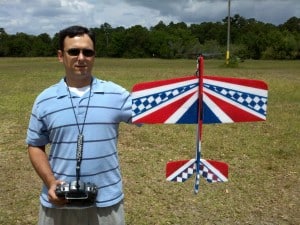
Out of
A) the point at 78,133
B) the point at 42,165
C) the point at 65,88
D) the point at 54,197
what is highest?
the point at 65,88

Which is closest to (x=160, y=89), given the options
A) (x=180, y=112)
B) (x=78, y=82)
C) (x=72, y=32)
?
(x=180, y=112)

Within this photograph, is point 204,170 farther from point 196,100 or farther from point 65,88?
point 65,88

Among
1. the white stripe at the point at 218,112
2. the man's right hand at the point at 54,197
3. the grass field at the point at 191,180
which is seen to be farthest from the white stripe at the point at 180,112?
the grass field at the point at 191,180

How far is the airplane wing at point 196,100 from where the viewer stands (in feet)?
8.09

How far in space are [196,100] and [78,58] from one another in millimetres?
707

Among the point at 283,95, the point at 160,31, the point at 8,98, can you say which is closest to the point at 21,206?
the point at 8,98

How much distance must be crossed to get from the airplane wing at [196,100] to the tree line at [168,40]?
69864mm

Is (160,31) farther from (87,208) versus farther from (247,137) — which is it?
(87,208)

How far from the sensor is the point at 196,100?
2486 mm

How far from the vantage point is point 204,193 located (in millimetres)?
5684

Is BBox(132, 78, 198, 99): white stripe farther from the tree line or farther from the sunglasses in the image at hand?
the tree line

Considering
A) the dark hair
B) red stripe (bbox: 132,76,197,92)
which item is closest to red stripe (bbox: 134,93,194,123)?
red stripe (bbox: 132,76,197,92)

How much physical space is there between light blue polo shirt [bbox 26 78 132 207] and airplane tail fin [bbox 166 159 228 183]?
1.34 feet

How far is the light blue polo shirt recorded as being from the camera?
233 cm
